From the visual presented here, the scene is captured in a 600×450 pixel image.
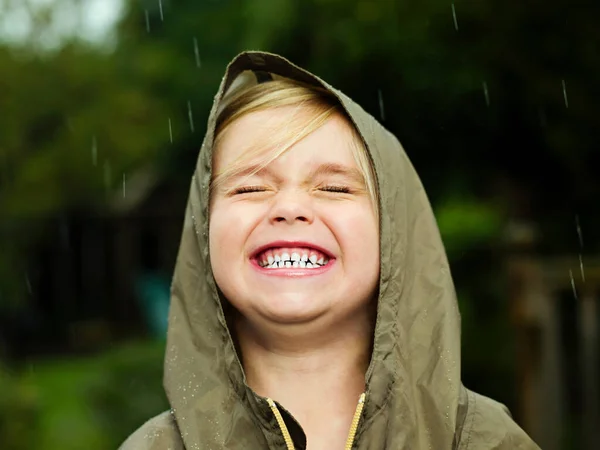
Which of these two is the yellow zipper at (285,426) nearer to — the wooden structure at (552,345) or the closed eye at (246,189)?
the closed eye at (246,189)

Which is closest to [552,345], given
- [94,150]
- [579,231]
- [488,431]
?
[579,231]

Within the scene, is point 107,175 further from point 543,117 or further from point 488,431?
point 488,431

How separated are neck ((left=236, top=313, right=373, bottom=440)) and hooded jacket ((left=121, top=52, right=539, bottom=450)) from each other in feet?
0.32

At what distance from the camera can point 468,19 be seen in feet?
17.6

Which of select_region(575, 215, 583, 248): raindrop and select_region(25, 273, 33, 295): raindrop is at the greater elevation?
select_region(575, 215, 583, 248): raindrop

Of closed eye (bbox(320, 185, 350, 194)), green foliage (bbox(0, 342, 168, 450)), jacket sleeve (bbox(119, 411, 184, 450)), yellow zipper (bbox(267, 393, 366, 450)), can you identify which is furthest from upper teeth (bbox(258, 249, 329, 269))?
green foliage (bbox(0, 342, 168, 450))

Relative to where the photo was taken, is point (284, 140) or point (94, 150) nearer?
point (284, 140)

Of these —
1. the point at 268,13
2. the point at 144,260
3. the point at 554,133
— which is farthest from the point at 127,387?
the point at 144,260

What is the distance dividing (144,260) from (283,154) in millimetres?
20708

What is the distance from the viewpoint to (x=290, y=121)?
2232 mm

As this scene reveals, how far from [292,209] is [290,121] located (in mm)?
243

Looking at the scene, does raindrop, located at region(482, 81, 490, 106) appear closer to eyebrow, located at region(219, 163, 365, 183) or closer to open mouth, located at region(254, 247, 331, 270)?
eyebrow, located at region(219, 163, 365, 183)

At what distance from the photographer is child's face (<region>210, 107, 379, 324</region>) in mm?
2150

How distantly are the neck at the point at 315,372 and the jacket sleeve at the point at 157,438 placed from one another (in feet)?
0.77
